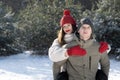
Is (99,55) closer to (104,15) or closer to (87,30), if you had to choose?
(87,30)

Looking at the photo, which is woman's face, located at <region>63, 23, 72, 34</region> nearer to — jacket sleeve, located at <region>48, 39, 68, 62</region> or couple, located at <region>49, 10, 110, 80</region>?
couple, located at <region>49, 10, 110, 80</region>

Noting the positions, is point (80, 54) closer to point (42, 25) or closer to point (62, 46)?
point (62, 46)

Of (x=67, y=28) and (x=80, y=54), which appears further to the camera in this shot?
(x=67, y=28)

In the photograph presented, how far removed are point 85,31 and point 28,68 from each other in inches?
240

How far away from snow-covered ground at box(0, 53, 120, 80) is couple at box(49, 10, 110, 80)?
4.51m

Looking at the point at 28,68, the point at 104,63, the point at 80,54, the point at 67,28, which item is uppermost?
the point at 67,28

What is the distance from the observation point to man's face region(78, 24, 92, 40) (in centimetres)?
370

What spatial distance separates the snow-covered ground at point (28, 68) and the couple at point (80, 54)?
4.51 metres

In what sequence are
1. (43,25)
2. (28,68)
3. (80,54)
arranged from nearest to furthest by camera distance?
(80,54) → (28,68) → (43,25)

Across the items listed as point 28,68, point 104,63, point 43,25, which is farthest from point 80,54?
point 43,25

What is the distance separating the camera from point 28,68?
31.7 feet

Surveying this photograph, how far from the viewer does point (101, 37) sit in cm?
1177

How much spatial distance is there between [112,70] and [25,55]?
13.1 feet

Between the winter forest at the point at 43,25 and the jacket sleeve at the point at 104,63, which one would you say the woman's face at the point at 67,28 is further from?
the winter forest at the point at 43,25
